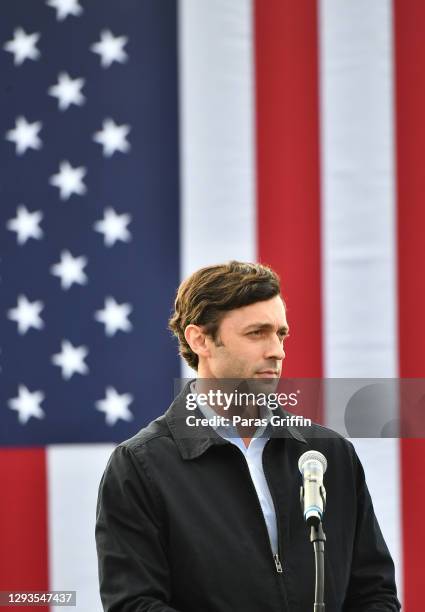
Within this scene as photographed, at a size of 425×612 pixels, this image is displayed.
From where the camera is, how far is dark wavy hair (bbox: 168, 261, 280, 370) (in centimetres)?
206

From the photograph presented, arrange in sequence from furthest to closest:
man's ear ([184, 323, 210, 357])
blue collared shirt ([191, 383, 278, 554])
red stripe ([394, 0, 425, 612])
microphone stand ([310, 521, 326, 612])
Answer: red stripe ([394, 0, 425, 612]) → man's ear ([184, 323, 210, 357]) → blue collared shirt ([191, 383, 278, 554]) → microphone stand ([310, 521, 326, 612])

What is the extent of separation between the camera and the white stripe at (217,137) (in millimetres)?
3648

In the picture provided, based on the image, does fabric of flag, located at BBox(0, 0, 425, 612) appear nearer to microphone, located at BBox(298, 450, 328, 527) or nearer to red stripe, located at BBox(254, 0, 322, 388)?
red stripe, located at BBox(254, 0, 322, 388)

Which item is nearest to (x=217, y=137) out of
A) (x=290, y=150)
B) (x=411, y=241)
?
(x=290, y=150)

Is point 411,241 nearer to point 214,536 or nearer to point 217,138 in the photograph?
point 217,138

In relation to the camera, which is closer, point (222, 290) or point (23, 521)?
point (222, 290)

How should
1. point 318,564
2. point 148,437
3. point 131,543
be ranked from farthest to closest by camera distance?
point 148,437, point 131,543, point 318,564

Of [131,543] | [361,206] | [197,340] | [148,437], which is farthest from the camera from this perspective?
[361,206]

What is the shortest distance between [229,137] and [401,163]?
65cm

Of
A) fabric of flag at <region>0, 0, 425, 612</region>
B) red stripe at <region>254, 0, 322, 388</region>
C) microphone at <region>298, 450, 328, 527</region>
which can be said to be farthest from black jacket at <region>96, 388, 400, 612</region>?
red stripe at <region>254, 0, 322, 388</region>

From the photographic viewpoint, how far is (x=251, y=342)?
2.05m

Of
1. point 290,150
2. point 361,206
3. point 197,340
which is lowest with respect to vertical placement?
point 197,340

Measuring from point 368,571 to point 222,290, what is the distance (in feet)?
2.19

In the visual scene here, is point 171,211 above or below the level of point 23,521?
above
